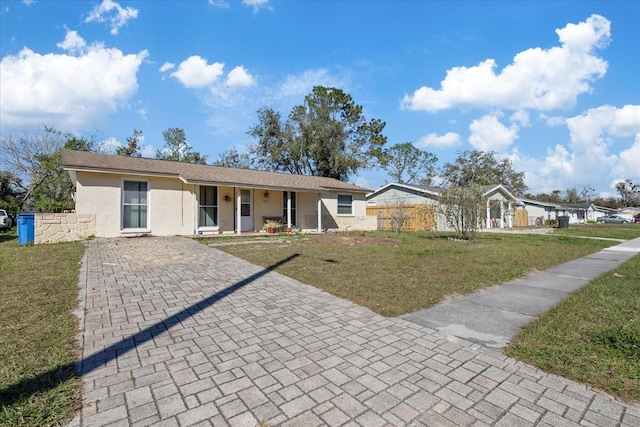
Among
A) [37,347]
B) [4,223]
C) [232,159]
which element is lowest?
[37,347]

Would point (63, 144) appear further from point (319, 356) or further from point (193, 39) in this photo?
point (319, 356)

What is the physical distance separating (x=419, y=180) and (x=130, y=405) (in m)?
46.3

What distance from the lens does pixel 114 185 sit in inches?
477

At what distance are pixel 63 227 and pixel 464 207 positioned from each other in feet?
51.5

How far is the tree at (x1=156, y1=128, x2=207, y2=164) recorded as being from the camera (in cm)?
3391

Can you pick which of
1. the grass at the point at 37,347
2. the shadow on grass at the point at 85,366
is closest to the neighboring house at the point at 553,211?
the shadow on grass at the point at 85,366

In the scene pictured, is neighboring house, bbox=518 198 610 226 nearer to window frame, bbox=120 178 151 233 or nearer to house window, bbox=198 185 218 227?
house window, bbox=198 185 218 227

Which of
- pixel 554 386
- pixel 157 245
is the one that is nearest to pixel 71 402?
pixel 554 386

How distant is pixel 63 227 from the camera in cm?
1113

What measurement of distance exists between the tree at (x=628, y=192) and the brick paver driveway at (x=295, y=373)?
316ft

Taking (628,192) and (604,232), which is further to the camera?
(628,192)

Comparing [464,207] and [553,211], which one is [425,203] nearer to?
[464,207]

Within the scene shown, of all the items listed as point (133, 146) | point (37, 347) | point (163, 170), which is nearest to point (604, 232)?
point (163, 170)

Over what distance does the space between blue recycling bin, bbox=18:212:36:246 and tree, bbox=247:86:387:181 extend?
22516 millimetres
